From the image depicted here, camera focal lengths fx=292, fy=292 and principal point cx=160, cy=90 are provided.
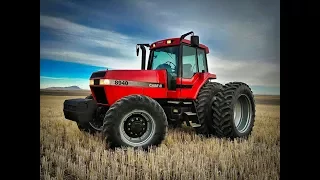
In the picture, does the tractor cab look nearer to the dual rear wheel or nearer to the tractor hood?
the tractor hood

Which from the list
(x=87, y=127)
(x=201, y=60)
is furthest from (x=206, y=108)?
(x=87, y=127)

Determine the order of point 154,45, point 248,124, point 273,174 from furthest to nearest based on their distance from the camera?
point 248,124, point 154,45, point 273,174

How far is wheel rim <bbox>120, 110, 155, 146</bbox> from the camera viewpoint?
6.69 feet

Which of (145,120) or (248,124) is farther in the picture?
(248,124)

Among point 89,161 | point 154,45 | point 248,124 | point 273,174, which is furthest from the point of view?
point 248,124

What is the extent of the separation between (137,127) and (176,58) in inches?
25.3

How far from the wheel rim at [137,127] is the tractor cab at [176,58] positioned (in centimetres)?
34

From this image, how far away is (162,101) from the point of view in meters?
2.30

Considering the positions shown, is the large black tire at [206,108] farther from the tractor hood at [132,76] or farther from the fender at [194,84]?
the tractor hood at [132,76]
